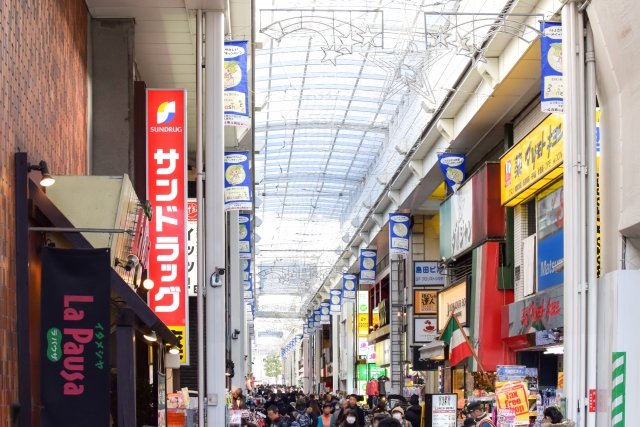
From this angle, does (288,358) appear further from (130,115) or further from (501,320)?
(130,115)

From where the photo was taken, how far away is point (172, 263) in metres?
12.5

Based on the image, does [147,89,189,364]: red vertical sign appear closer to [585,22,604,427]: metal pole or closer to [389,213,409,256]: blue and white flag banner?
[585,22,604,427]: metal pole

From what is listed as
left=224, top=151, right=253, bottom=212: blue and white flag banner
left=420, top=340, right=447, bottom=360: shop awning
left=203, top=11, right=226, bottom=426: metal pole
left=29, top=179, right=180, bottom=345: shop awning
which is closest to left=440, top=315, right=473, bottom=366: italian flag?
left=420, top=340, right=447, bottom=360: shop awning

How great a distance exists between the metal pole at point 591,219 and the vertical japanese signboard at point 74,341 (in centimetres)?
489

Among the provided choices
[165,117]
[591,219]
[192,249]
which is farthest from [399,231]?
[591,219]

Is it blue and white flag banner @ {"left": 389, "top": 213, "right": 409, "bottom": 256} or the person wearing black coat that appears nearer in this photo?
the person wearing black coat

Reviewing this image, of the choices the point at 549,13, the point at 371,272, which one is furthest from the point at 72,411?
the point at 371,272

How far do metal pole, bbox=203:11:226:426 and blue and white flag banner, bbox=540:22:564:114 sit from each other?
464cm

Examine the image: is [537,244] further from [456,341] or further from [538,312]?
[456,341]

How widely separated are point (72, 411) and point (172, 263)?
5.92m

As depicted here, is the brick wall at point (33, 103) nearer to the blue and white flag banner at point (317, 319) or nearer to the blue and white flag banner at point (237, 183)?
the blue and white flag banner at point (237, 183)

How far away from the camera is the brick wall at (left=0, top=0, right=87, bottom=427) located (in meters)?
6.55

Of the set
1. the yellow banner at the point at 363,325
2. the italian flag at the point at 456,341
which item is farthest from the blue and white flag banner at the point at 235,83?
the yellow banner at the point at 363,325

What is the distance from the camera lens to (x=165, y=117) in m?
12.9
